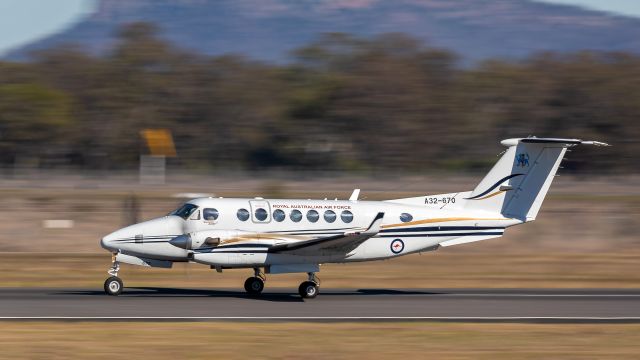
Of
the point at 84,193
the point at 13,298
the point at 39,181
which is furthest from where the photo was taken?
the point at 39,181

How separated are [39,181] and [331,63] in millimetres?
39491

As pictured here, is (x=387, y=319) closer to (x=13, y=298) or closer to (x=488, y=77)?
(x=13, y=298)

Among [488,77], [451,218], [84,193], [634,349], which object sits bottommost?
[634,349]

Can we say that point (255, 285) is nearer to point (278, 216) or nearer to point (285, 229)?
point (285, 229)

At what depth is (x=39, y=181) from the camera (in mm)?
57375

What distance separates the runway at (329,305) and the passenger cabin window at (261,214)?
1870mm

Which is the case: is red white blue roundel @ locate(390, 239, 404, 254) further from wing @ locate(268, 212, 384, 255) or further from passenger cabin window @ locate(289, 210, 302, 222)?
passenger cabin window @ locate(289, 210, 302, 222)

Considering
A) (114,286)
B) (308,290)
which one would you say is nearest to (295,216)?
(308,290)

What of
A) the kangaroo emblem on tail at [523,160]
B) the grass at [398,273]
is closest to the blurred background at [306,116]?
the grass at [398,273]

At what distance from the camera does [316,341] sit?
16422 millimetres

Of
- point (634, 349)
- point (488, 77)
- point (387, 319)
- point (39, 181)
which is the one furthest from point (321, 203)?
point (488, 77)

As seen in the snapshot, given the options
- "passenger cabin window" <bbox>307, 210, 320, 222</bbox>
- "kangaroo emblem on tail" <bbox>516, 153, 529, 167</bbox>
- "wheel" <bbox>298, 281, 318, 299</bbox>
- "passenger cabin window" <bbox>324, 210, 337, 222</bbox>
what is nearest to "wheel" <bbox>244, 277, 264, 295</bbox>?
"wheel" <bbox>298, 281, 318, 299</bbox>

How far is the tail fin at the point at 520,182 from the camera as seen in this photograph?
24.4 metres

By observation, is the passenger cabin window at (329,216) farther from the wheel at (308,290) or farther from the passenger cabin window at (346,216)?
the wheel at (308,290)
